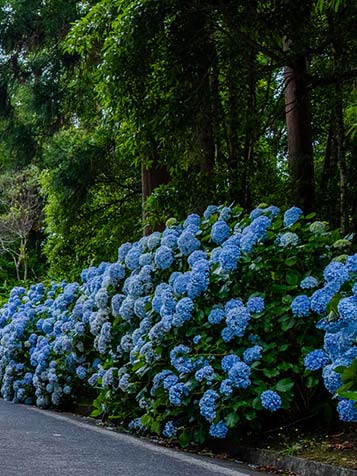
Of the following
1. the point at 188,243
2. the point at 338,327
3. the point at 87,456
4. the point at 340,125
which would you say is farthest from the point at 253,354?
the point at 340,125

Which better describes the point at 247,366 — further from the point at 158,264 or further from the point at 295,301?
the point at 158,264

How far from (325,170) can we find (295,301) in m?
4.42

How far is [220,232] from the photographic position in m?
6.48

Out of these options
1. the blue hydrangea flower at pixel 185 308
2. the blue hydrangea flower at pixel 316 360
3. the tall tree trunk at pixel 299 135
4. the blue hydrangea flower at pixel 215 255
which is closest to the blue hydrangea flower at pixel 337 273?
the blue hydrangea flower at pixel 316 360

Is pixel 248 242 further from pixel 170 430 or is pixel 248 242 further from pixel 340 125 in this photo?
pixel 340 125

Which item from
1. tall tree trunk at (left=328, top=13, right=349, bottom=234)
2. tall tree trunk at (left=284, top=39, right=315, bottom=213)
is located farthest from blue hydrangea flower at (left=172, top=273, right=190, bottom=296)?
tall tree trunk at (left=284, top=39, right=315, bottom=213)

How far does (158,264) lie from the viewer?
22.2 feet

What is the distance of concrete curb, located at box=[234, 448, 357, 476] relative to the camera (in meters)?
4.54

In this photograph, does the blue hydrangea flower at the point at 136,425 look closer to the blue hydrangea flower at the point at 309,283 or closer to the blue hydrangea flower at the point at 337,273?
the blue hydrangea flower at the point at 309,283

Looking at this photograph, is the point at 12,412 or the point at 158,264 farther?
the point at 12,412

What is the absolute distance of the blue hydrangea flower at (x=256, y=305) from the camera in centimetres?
562

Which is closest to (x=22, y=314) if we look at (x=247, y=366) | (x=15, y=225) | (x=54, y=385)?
(x=54, y=385)

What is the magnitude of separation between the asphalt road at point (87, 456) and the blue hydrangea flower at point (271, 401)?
419 mm

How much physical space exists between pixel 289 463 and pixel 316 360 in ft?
2.16
